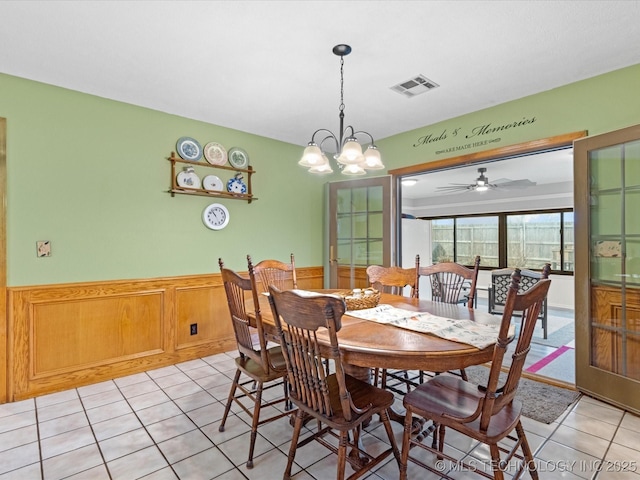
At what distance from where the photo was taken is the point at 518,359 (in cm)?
145

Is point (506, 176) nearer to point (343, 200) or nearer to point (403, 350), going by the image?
point (343, 200)

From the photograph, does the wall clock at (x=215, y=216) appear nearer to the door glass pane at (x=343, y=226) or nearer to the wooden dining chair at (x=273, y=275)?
the wooden dining chair at (x=273, y=275)

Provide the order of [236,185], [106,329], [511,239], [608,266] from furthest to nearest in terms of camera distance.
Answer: [511,239], [236,185], [106,329], [608,266]

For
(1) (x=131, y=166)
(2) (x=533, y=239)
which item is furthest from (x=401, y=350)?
(2) (x=533, y=239)

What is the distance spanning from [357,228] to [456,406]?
9.81 ft

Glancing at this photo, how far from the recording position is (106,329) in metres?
3.06

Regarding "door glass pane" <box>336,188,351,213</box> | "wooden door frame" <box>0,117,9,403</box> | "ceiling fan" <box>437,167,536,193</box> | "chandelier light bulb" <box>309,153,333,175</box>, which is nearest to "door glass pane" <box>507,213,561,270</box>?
"ceiling fan" <box>437,167,536,193</box>

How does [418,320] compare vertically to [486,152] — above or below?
below

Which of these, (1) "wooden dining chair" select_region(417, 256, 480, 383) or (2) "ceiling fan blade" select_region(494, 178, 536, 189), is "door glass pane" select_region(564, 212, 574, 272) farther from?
(1) "wooden dining chair" select_region(417, 256, 480, 383)

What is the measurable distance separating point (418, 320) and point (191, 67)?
2410 millimetres

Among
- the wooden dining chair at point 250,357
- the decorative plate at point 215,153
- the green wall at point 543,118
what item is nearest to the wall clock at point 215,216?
the decorative plate at point 215,153

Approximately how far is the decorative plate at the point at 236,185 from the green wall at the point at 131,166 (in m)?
0.14

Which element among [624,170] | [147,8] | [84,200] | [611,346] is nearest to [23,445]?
[84,200]

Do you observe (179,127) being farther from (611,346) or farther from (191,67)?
(611,346)
